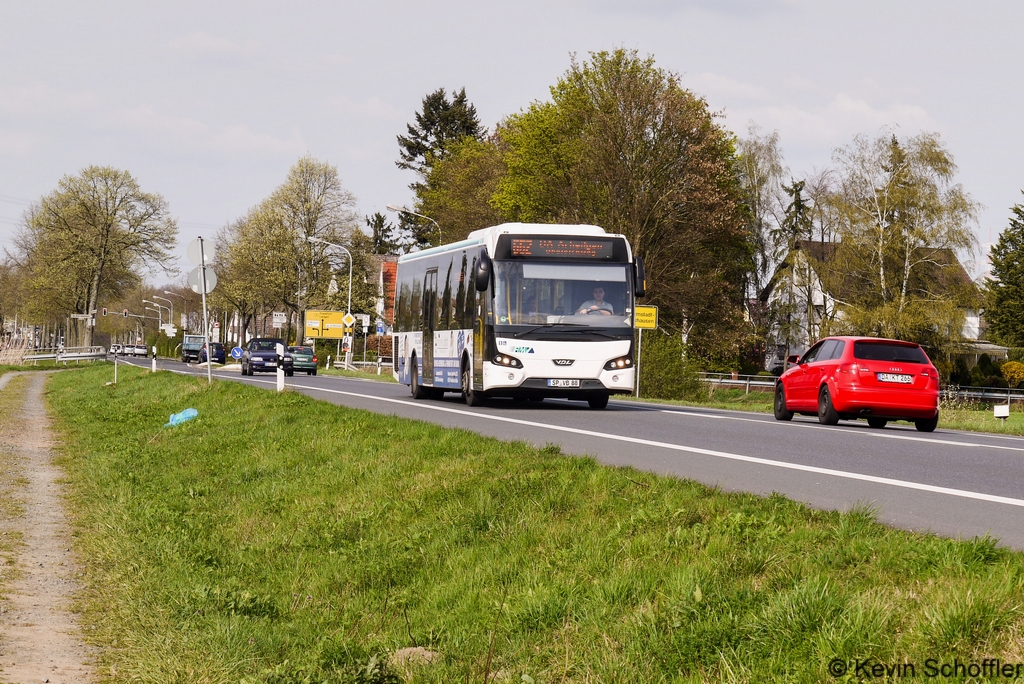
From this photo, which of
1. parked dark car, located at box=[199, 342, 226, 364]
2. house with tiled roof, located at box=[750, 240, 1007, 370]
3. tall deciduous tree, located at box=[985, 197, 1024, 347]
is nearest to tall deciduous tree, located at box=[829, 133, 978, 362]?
house with tiled roof, located at box=[750, 240, 1007, 370]

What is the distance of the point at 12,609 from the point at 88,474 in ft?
25.4

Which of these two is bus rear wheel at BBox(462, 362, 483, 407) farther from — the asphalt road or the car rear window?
the car rear window

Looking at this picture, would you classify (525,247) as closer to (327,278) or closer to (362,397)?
(362,397)

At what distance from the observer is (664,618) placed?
19.2 feet

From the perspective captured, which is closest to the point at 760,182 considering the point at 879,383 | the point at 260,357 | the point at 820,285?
the point at 820,285

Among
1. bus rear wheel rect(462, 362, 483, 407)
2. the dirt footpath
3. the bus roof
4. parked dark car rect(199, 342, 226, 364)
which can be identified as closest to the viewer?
the dirt footpath

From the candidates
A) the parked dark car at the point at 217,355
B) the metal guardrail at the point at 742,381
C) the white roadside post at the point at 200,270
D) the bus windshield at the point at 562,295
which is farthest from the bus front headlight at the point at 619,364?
the parked dark car at the point at 217,355

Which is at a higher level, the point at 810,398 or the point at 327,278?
the point at 327,278

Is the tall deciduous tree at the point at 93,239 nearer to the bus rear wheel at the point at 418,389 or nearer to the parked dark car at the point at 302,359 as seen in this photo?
the parked dark car at the point at 302,359

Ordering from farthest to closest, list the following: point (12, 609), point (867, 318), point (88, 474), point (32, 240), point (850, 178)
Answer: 1. point (32, 240)
2. point (850, 178)
3. point (867, 318)
4. point (88, 474)
5. point (12, 609)

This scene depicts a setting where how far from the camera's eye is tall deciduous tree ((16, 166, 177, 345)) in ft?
266

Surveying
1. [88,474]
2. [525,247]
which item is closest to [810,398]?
[525,247]

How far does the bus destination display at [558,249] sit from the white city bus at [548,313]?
0.02 metres

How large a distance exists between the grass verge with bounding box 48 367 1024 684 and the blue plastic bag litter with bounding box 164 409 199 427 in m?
7.56
